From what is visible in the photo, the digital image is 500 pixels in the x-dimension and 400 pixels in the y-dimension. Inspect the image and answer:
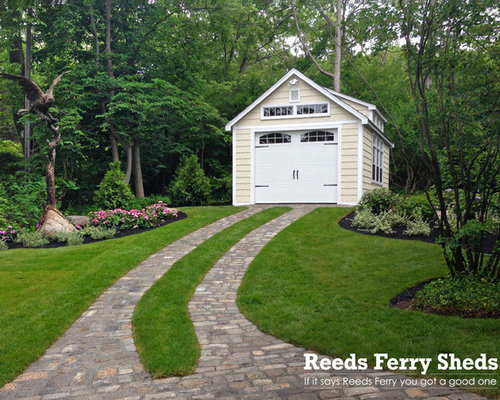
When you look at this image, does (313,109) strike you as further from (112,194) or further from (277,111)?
(112,194)

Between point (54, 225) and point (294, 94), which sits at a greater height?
point (294, 94)

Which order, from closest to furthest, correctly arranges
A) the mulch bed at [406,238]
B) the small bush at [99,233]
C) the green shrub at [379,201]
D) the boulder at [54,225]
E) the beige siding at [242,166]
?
the mulch bed at [406,238]
the small bush at [99,233]
the boulder at [54,225]
the green shrub at [379,201]
the beige siding at [242,166]

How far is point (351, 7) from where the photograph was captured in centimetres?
2178

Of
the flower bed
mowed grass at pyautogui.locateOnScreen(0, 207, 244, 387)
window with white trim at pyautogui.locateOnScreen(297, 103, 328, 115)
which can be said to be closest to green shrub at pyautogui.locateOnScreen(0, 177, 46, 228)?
the flower bed

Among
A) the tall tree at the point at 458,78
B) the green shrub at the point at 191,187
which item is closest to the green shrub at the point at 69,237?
the green shrub at the point at 191,187

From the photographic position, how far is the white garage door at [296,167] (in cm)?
1510

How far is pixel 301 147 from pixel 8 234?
10671 mm

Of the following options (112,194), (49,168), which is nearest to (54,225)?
(49,168)

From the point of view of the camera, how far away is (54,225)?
11.4 m

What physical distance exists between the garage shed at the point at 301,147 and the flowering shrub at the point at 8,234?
798 centimetres

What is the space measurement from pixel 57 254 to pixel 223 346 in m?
6.45

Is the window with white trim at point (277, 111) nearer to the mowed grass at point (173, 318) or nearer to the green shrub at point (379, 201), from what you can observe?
the green shrub at point (379, 201)

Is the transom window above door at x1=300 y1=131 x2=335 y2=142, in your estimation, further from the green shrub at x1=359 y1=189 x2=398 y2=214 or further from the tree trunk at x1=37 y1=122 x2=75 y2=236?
the tree trunk at x1=37 y1=122 x2=75 y2=236

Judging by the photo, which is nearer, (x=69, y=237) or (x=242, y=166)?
(x=69, y=237)
